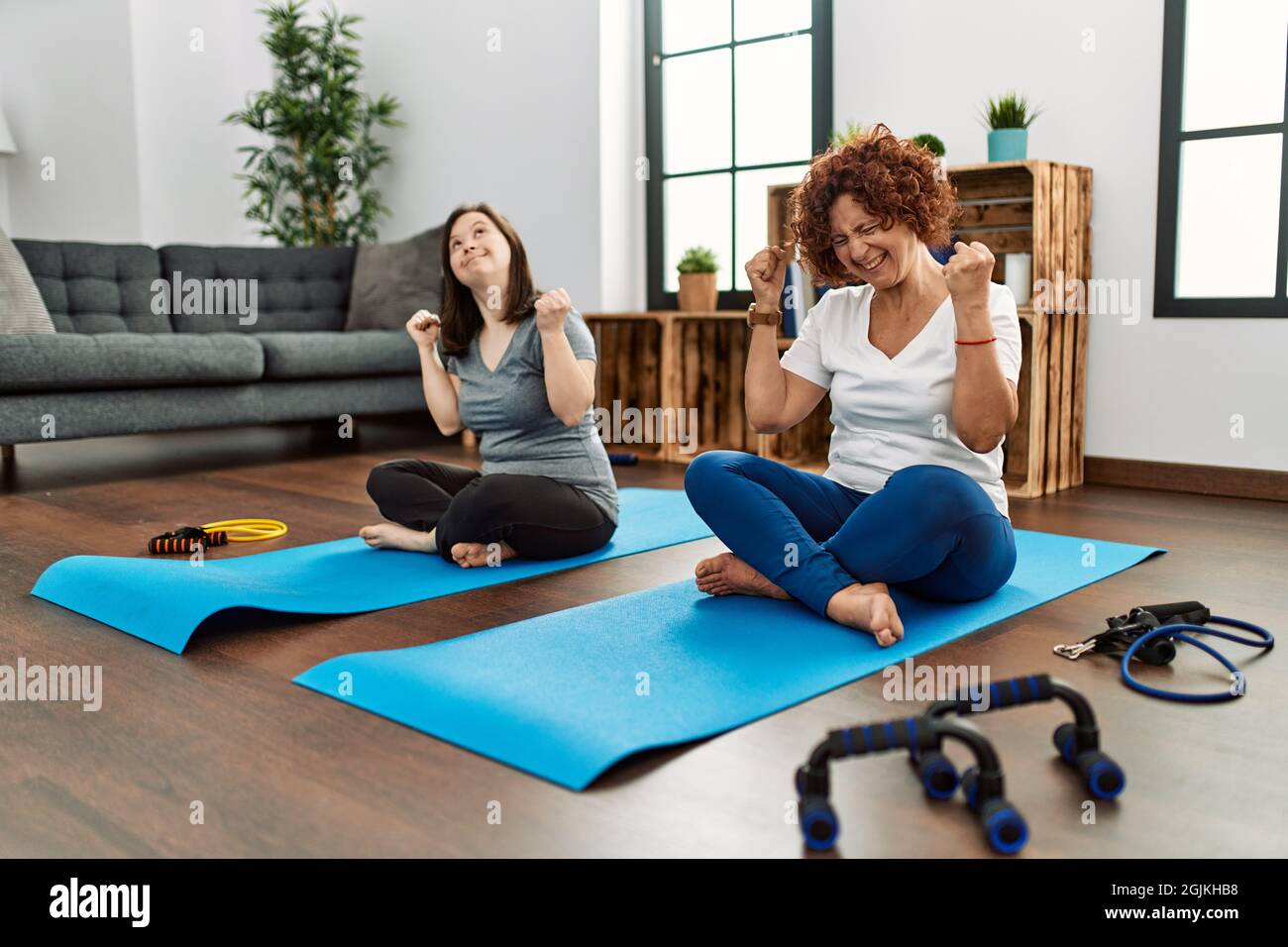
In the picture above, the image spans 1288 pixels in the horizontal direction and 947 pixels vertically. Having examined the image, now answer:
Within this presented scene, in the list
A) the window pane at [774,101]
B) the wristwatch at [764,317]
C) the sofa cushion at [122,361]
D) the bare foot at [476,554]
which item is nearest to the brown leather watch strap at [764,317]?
the wristwatch at [764,317]

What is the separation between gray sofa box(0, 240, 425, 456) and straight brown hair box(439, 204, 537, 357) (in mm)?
1700

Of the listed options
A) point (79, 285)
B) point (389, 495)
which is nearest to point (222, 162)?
point (79, 285)

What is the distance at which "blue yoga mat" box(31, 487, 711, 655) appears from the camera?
201cm

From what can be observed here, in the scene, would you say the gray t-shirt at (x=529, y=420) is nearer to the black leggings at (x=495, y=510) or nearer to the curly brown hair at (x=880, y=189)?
the black leggings at (x=495, y=510)

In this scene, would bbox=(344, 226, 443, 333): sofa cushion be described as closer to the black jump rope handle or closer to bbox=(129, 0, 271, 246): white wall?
bbox=(129, 0, 271, 246): white wall

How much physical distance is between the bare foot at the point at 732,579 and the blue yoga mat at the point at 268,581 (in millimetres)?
433

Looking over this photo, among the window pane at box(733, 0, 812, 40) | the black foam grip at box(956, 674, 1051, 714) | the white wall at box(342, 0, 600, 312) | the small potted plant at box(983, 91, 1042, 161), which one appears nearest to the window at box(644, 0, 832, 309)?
the window pane at box(733, 0, 812, 40)

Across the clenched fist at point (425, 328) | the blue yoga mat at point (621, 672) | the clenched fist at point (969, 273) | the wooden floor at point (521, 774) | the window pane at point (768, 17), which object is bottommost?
the wooden floor at point (521, 774)

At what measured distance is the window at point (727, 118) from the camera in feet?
13.8

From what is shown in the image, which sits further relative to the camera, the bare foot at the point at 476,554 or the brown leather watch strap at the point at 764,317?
the bare foot at the point at 476,554

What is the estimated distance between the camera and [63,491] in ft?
11.9

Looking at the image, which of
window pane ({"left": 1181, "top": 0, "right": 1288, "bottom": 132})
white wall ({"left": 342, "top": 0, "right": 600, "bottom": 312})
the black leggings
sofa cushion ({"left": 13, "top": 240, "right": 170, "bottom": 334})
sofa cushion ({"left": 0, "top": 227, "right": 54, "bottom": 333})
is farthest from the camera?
white wall ({"left": 342, "top": 0, "right": 600, "bottom": 312})

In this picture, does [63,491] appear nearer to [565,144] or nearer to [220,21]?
[565,144]

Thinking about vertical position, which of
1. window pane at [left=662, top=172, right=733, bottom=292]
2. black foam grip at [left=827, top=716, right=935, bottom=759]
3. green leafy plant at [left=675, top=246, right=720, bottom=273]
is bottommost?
black foam grip at [left=827, top=716, right=935, bottom=759]
